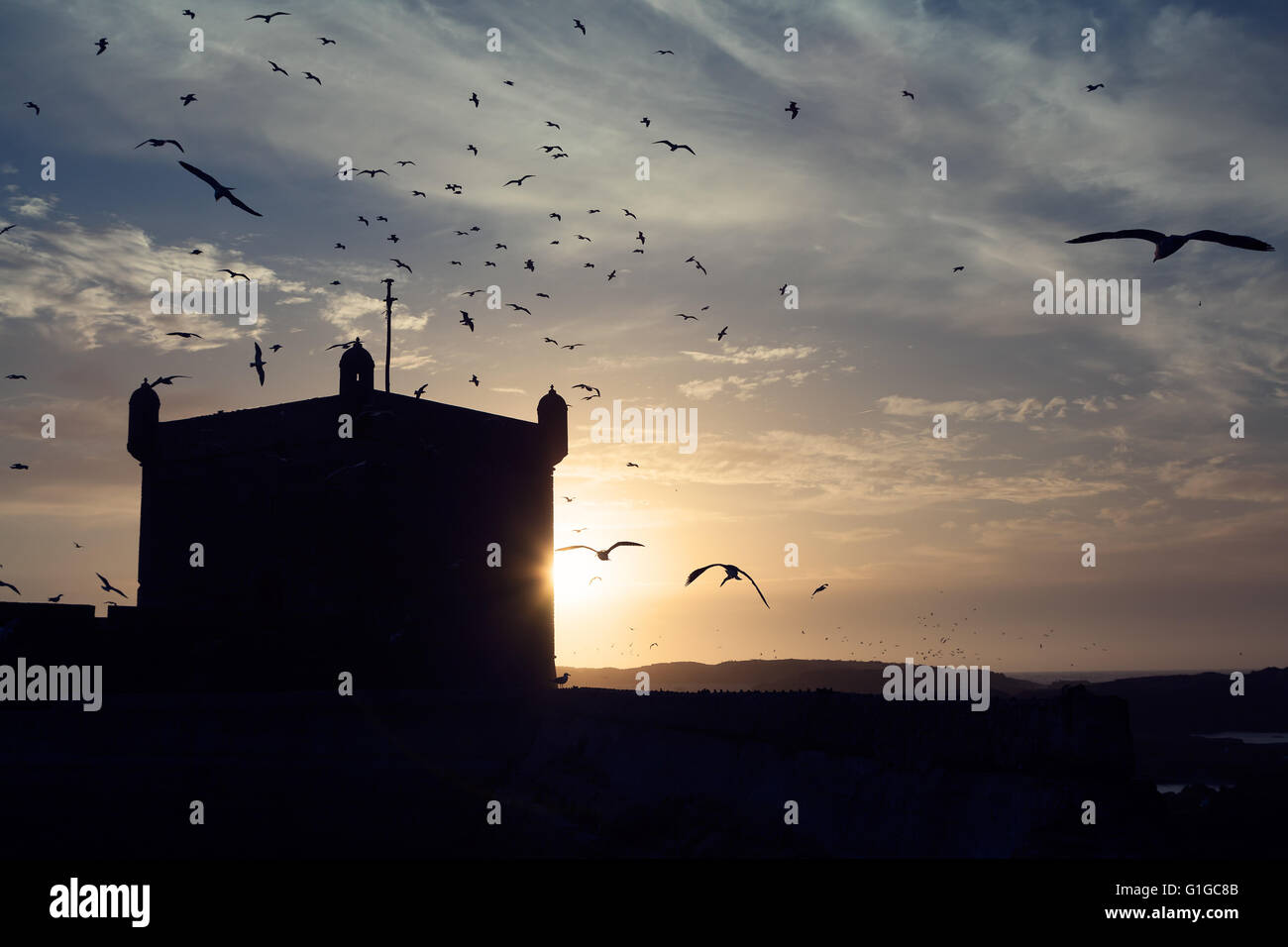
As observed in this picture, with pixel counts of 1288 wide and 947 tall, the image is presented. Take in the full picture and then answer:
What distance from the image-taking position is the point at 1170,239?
14609 millimetres

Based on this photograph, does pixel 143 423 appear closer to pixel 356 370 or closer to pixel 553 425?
pixel 356 370

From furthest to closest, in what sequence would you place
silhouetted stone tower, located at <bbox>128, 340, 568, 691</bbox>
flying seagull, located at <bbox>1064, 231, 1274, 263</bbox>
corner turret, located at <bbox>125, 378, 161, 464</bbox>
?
1. corner turret, located at <bbox>125, 378, 161, 464</bbox>
2. silhouetted stone tower, located at <bbox>128, 340, 568, 691</bbox>
3. flying seagull, located at <bbox>1064, 231, 1274, 263</bbox>

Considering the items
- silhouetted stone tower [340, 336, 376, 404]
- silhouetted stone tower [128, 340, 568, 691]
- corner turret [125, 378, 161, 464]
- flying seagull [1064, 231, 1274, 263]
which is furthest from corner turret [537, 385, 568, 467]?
flying seagull [1064, 231, 1274, 263]

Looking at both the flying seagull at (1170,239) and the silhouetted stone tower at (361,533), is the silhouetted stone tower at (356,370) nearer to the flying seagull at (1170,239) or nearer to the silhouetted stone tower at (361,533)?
the silhouetted stone tower at (361,533)

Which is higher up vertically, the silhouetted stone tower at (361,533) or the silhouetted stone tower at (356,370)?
the silhouetted stone tower at (356,370)

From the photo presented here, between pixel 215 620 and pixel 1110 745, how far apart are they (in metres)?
23.8

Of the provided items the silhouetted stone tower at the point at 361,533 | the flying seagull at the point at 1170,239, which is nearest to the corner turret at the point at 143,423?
the silhouetted stone tower at the point at 361,533

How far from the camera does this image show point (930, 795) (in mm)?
16062

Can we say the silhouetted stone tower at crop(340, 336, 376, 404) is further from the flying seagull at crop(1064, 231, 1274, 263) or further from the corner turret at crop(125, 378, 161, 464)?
the flying seagull at crop(1064, 231, 1274, 263)

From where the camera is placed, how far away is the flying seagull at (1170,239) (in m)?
13.7

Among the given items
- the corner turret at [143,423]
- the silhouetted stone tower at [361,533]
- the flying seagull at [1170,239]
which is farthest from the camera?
the corner turret at [143,423]

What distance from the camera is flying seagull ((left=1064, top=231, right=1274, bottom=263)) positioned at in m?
13.7

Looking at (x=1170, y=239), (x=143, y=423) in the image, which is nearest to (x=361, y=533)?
(x=143, y=423)
